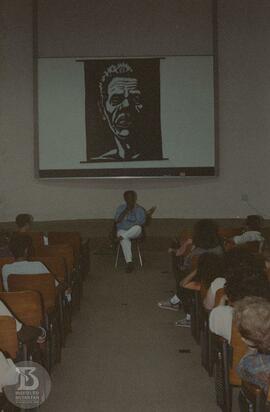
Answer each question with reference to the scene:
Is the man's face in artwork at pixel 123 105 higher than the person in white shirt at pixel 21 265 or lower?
higher

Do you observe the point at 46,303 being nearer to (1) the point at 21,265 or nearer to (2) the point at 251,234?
(1) the point at 21,265

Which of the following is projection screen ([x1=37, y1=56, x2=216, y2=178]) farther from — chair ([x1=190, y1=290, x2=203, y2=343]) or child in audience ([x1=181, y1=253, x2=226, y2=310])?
child in audience ([x1=181, y1=253, x2=226, y2=310])

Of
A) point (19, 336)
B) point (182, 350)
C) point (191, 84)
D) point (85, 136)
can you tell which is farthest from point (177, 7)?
point (19, 336)

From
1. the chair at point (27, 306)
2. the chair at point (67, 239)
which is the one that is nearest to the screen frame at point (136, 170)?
the chair at point (67, 239)

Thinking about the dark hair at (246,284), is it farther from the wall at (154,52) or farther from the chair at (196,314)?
the wall at (154,52)

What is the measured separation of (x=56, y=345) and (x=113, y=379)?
24.0 inches

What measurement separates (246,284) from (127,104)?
28.9ft

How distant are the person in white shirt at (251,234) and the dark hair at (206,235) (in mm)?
1286

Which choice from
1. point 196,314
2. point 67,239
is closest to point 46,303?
point 196,314

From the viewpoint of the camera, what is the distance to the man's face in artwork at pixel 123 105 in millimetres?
12281

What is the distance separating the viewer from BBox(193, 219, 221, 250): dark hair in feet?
21.3

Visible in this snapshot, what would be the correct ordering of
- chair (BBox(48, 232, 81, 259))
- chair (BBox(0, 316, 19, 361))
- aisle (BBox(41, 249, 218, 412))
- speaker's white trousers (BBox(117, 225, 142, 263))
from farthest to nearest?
speaker's white trousers (BBox(117, 225, 142, 263)), chair (BBox(48, 232, 81, 259)), aisle (BBox(41, 249, 218, 412)), chair (BBox(0, 316, 19, 361))

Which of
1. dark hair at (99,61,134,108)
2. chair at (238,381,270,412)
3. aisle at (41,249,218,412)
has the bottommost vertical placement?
aisle at (41,249,218,412)

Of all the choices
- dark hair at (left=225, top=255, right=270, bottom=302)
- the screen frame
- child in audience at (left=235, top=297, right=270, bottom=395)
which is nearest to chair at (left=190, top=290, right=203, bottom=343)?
dark hair at (left=225, top=255, right=270, bottom=302)
